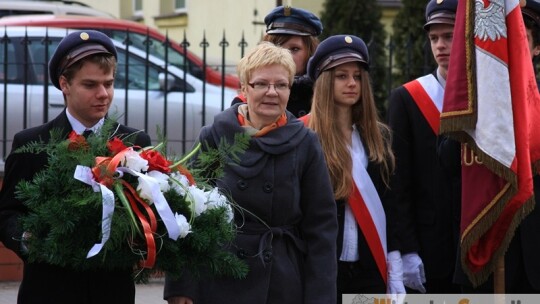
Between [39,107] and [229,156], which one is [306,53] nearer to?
[229,156]

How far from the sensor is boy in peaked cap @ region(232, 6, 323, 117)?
6.18 m

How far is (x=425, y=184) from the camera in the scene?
577 cm

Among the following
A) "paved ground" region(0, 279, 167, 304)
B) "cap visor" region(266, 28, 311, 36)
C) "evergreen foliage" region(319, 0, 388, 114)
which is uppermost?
"evergreen foliage" region(319, 0, 388, 114)

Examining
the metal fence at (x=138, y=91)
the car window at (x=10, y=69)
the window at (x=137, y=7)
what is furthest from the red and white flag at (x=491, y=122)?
the window at (x=137, y=7)

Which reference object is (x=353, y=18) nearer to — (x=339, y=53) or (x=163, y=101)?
(x=163, y=101)

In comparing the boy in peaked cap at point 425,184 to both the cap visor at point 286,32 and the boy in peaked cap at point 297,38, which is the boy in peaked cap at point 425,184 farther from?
the cap visor at point 286,32

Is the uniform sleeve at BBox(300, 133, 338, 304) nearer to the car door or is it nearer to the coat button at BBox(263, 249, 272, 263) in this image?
the coat button at BBox(263, 249, 272, 263)

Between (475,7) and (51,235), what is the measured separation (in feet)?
7.36

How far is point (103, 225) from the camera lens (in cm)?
392

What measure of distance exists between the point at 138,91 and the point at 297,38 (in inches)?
164

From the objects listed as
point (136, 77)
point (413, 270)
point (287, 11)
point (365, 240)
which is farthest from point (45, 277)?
point (136, 77)

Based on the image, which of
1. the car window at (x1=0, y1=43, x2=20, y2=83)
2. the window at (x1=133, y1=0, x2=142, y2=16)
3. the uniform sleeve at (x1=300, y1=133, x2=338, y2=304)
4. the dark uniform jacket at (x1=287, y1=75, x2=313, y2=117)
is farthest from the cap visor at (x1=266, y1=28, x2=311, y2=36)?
the window at (x1=133, y1=0, x2=142, y2=16)

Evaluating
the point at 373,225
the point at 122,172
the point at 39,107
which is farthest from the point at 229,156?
the point at 39,107

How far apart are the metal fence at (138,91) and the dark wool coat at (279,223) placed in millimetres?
4739
